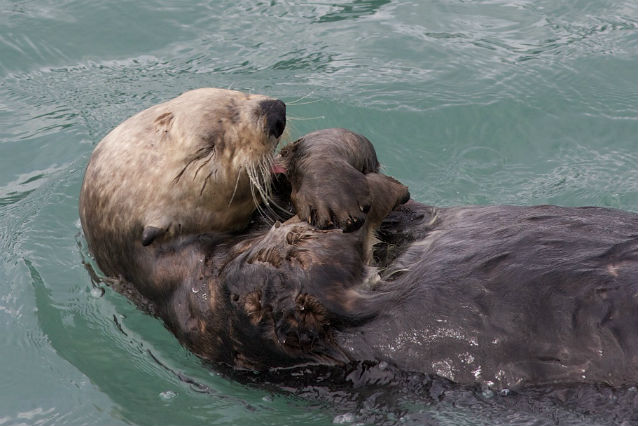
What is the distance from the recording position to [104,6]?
29.0ft

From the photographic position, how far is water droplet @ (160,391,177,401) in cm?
441

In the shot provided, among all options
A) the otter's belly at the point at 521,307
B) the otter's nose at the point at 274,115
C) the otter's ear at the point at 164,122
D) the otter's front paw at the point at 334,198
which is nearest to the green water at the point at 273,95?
the otter's belly at the point at 521,307

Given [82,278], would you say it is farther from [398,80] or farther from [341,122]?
[398,80]

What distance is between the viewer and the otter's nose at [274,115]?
4.49 m

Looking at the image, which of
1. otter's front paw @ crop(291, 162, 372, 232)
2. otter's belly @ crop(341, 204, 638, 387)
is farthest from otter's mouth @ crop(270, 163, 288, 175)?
otter's belly @ crop(341, 204, 638, 387)

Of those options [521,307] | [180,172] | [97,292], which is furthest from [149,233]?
[521,307]

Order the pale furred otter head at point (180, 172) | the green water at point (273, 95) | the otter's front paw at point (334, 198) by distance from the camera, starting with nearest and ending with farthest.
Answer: the otter's front paw at point (334, 198), the pale furred otter head at point (180, 172), the green water at point (273, 95)

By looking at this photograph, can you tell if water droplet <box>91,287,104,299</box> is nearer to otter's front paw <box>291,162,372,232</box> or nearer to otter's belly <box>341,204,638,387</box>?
otter's front paw <box>291,162,372,232</box>

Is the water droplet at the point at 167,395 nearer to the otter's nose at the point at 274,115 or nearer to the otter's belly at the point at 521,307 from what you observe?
the otter's belly at the point at 521,307

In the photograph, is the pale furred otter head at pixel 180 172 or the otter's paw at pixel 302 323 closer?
the otter's paw at pixel 302 323

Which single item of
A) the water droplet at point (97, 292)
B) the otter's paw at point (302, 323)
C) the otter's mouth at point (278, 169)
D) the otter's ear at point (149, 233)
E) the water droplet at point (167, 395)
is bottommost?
Answer: the water droplet at point (167, 395)

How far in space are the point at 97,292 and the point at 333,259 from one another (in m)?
1.78

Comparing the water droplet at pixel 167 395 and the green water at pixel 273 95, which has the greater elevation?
the green water at pixel 273 95

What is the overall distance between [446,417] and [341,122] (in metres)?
3.46
